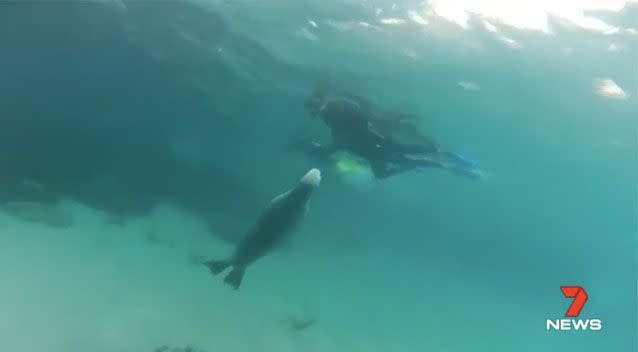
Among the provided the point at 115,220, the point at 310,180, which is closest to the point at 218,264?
the point at 310,180

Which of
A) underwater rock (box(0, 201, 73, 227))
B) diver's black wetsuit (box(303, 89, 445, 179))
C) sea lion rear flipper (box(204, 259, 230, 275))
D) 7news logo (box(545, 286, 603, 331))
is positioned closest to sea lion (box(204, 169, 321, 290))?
sea lion rear flipper (box(204, 259, 230, 275))

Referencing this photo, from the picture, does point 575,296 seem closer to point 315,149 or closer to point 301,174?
point 301,174

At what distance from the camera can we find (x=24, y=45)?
465 inches

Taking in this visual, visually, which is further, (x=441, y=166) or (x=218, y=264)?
(x=441, y=166)

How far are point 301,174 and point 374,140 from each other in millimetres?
3661

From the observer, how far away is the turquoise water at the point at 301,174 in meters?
10.7

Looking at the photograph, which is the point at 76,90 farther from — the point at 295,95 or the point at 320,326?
the point at 320,326

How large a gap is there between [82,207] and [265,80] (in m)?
8.37

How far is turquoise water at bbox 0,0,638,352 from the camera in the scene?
35.1 feet

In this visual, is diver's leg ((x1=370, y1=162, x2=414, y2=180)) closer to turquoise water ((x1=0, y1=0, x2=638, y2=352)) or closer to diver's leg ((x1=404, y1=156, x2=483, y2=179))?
diver's leg ((x1=404, y1=156, x2=483, y2=179))

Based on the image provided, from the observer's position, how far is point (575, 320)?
18500mm

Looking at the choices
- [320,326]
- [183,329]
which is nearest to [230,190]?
[183,329]

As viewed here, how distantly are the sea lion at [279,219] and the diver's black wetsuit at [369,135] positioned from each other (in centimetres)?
511

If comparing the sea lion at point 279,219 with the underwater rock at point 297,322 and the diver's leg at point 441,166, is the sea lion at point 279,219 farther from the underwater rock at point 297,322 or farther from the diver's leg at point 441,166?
the underwater rock at point 297,322
